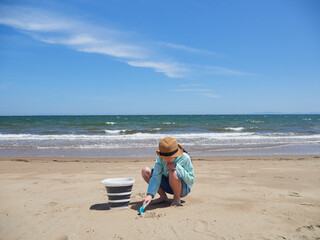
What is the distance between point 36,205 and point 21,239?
1.18 meters

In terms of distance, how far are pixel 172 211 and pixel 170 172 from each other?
532 mm

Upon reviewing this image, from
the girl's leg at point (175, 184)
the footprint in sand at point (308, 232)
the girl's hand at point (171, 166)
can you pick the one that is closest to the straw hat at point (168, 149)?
the girl's hand at point (171, 166)

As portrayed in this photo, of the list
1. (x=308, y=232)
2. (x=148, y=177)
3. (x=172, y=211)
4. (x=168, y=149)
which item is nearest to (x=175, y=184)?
(x=172, y=211)

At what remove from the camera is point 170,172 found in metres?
3.78

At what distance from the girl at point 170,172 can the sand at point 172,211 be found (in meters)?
0.25

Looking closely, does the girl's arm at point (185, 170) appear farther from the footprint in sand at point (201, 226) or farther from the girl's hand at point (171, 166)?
the footprint in sand at point (201, 226)

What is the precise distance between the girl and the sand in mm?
254

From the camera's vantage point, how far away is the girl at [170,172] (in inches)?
143

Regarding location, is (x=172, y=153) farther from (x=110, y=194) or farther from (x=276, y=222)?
(x=276, y=222)

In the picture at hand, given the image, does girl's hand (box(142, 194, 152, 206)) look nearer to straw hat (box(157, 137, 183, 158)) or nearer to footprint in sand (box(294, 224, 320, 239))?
straw hat (box(157, 137, 183, 158))

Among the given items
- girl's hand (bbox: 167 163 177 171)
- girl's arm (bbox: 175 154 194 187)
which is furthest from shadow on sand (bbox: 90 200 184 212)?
girl's hand (bbox: 167 163 177 171)

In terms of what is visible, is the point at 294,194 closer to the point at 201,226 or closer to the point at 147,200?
the point at 201,226

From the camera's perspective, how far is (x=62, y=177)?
6.45 metres

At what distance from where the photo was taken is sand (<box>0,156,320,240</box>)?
3123 millimetres
